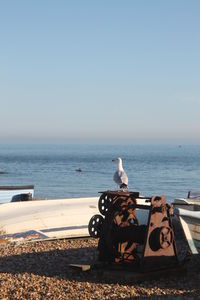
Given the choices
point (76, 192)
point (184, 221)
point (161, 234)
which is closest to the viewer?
point (161, 234)

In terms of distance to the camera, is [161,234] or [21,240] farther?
[21,240]

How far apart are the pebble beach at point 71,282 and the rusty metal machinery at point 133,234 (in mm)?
343

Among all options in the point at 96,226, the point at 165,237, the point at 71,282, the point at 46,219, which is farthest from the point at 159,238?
the point at 46,219

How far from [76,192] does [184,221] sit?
3202 cm

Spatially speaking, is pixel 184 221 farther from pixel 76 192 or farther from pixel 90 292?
pixel 76 192

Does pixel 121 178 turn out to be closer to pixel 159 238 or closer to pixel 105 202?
pixel 105 202

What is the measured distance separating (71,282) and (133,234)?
1.28 m

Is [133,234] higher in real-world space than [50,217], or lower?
higher

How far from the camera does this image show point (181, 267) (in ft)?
29.5

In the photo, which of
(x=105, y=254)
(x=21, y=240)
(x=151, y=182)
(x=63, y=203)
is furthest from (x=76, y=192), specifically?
(x=105, y=254)

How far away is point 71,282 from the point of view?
8555 mm

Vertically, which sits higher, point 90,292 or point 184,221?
point 184,221

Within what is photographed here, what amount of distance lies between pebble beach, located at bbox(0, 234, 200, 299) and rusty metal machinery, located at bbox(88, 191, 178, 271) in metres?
0.34

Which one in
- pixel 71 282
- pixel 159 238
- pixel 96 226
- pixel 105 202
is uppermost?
pixel 105 202
